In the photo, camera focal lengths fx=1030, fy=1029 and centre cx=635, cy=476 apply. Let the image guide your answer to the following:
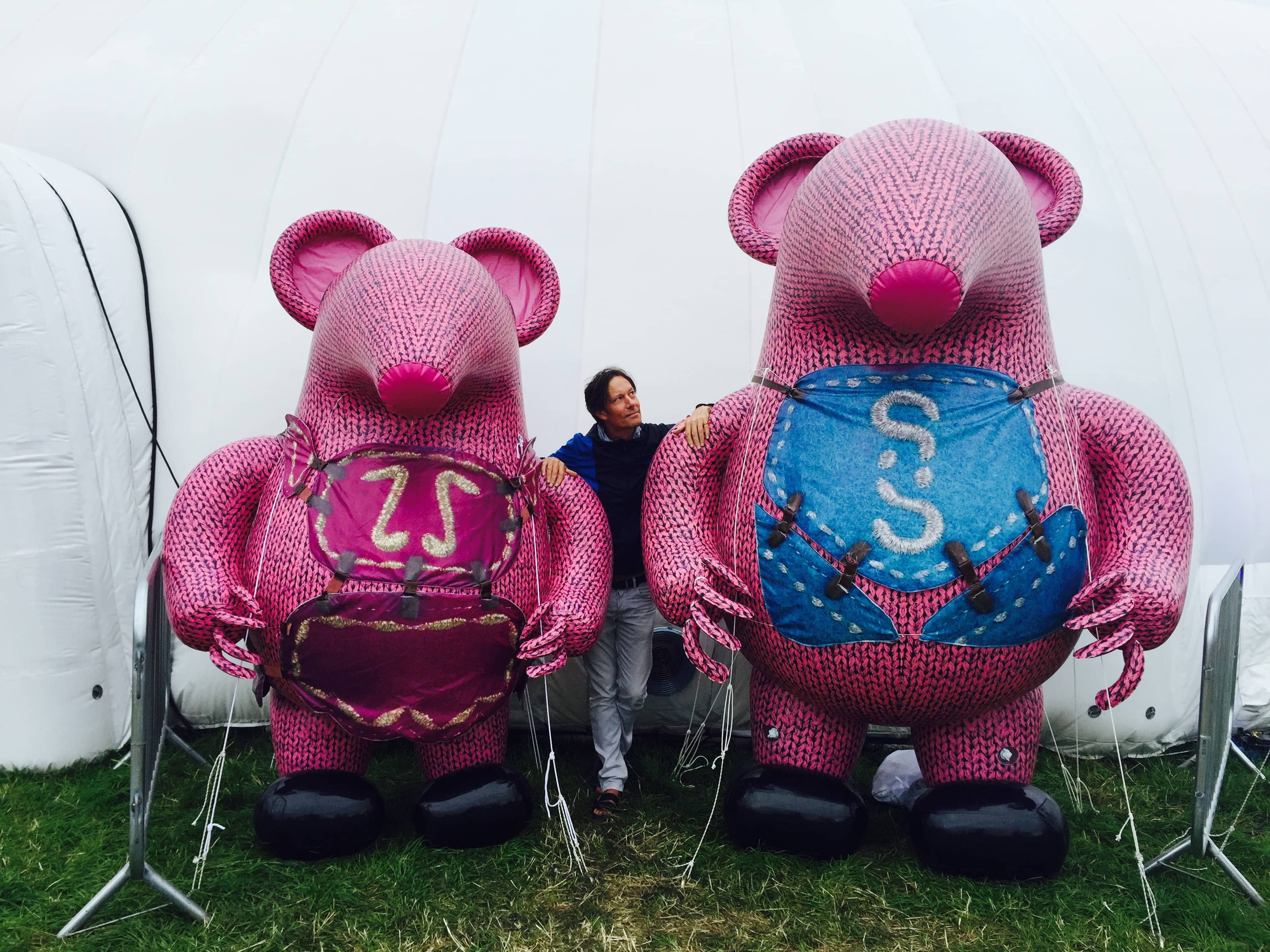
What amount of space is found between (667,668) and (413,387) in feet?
4.39

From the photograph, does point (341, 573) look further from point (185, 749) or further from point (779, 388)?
point (185, 749)

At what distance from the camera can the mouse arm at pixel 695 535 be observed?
220cm

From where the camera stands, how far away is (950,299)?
76.0 inches

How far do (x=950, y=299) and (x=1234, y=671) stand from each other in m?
1.26

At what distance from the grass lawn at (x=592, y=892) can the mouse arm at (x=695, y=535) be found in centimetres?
52

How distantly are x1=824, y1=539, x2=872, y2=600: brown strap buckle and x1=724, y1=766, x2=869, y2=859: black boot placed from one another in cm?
49

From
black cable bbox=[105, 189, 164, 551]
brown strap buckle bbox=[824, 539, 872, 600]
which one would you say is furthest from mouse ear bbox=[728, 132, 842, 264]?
black cable bbox=[105, 189, 164, 551]

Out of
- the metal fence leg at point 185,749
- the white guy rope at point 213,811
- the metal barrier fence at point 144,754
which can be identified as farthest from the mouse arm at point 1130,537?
the metal fence leg at point 185,749

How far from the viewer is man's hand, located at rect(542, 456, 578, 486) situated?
8.39 feet

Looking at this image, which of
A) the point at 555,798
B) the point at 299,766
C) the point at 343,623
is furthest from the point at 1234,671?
the point at 299,766

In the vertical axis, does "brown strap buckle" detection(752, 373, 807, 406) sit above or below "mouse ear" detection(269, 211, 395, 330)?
below

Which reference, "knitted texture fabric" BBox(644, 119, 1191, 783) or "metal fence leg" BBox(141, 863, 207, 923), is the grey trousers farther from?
"metal fence leg" BBox(141, 863, 207, 923)

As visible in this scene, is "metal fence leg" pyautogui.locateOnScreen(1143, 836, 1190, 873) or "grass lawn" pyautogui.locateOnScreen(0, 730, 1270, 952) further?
"metal fence leg" pyautogui.locateOnScreen(1143, 836, 1190, 873)

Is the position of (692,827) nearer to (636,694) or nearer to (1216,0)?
(636,694)
